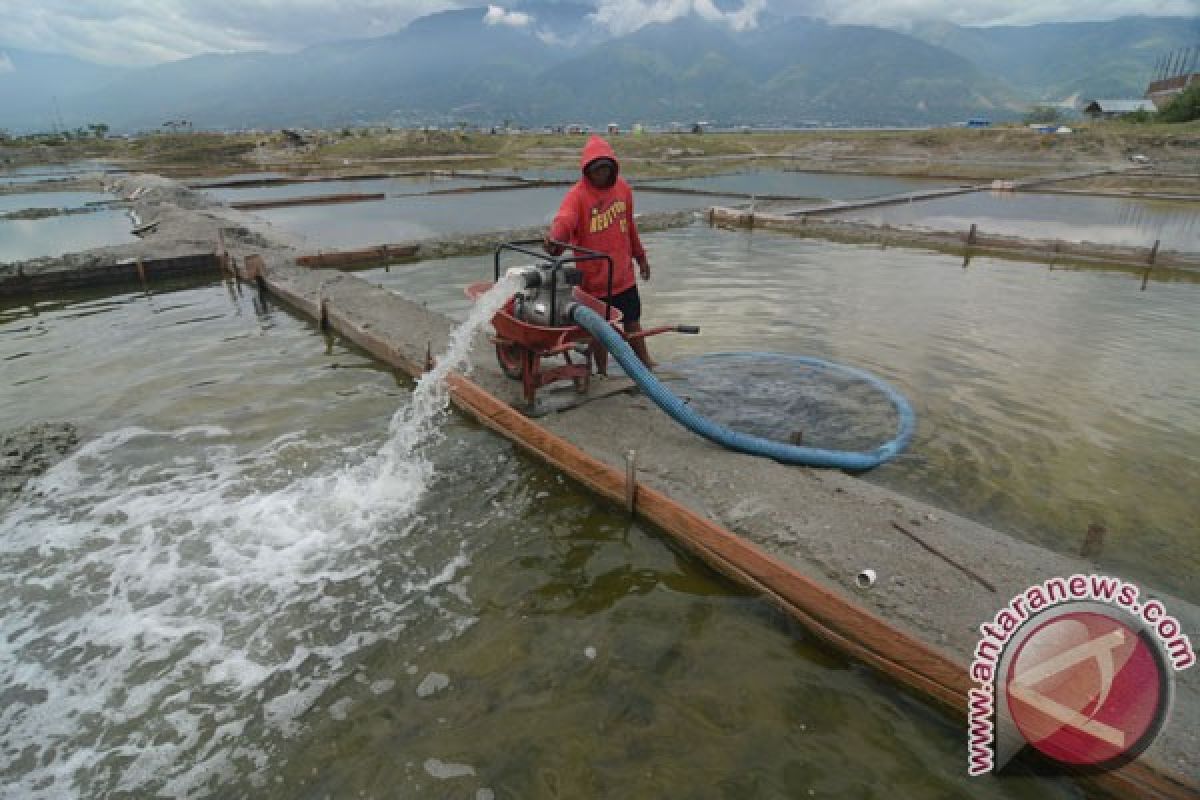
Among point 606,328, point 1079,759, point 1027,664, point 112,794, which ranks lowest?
point 112,794

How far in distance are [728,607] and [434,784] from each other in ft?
6.92

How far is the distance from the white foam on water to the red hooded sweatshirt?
2.94ft

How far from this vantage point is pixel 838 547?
412cm

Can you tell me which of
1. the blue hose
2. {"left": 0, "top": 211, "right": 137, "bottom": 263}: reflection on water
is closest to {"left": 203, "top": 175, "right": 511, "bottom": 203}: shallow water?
{"left": 0, "top": 211, "right": 137, "bottom": 263}: reflection on water

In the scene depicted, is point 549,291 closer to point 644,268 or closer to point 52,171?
point 644,268

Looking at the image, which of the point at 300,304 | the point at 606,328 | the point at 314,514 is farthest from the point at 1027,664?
the point at 300,304

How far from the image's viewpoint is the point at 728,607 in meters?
4.14

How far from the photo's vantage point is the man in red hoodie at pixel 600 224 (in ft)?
18.6

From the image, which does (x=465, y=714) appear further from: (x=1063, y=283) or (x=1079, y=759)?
(x=1063, y=283)

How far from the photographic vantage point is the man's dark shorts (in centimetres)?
650

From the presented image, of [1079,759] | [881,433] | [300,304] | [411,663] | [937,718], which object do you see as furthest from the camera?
[300,304]

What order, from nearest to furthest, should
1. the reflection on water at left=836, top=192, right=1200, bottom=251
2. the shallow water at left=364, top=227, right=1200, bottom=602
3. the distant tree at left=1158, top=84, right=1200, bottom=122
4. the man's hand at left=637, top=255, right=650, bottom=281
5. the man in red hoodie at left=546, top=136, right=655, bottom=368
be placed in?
the shallow water at left=364, top=227, right=1200, bottom=602, the man in red hoodie at left=546, top=136, right=655, bottom=368, the man's hand at left=637, top=255, right=650, bottom=281, the reflection on water at left=836, top=192, right=1200, bottom=251, the distant tree at left=1158, top=84, right=1200, bottom=122

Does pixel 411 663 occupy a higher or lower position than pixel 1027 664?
lower

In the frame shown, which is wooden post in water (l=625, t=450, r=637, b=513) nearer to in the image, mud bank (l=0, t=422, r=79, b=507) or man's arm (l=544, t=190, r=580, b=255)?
man's arm (l=544, t=190, r=580, b=255)
